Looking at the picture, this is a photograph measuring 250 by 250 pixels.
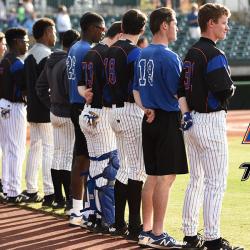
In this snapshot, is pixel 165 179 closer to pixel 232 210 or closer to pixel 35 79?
pixel 232 210

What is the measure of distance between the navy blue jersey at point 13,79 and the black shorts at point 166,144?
3.31 meters

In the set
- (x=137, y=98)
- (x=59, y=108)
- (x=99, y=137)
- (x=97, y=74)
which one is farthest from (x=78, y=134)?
(x=137, y=98)

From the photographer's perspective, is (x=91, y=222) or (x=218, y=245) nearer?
(x=218, y=245)

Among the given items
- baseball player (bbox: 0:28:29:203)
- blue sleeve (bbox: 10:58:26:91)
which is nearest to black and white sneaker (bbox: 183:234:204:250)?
baseball player (bbox: 0:28:29:203)

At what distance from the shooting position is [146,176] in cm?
823

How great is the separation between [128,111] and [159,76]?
0.68m

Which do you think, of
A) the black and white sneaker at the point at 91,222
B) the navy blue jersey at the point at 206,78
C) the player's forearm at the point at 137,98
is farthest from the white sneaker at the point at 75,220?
the navy blue jersey at the point at 206,78

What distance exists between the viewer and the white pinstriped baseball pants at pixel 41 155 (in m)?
10.5

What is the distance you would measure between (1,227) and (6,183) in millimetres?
1998

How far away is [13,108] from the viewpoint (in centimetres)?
1080

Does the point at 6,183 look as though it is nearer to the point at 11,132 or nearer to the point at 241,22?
the point at 11,132

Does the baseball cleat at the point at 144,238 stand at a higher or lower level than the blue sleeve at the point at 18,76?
lower

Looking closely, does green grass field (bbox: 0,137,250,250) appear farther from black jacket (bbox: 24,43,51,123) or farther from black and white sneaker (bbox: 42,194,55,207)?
black jacket (bbox: 24,43,51,123)

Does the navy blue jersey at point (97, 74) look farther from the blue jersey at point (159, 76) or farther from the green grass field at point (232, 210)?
the green grass field at point (232, 210)
